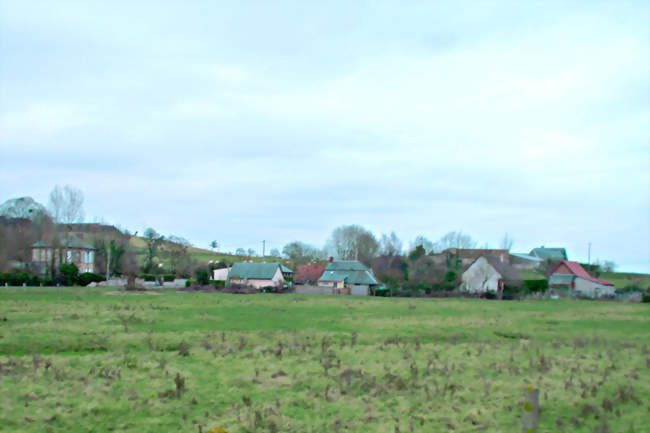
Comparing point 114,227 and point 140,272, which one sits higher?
point 114,227

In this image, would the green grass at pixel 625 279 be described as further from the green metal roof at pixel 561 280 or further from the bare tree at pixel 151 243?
the bare tree at pixel 151 243

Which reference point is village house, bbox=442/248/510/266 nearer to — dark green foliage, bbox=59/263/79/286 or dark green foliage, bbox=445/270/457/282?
dark green foliage, bbox=445/270/457/282

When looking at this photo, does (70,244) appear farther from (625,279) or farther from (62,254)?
(625,279)

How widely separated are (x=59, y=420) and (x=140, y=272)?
77.3 meters

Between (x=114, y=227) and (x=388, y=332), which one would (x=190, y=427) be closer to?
(x=388, y=332)

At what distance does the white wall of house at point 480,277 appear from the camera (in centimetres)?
7325

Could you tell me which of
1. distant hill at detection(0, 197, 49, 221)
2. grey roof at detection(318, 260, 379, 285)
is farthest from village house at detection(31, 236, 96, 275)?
grey roof at detection(318, 260, 379, 285)

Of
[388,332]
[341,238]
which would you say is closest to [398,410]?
[388,332]

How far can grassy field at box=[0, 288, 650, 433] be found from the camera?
32.3ft

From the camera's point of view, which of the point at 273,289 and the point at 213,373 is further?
the point at 273,289

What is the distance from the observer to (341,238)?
120 metres

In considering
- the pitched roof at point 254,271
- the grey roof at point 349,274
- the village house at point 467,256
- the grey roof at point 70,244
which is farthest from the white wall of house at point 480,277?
the grey roof at point 70,244

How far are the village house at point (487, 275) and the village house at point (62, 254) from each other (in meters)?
53.2

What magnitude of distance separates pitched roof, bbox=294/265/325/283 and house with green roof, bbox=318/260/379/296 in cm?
856
